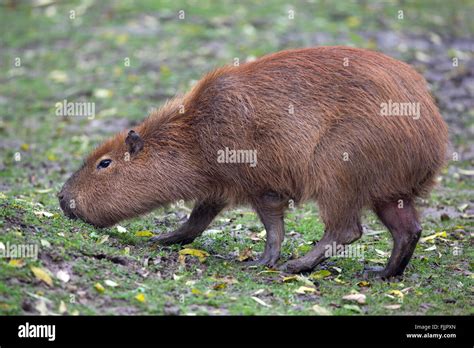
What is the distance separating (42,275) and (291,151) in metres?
2.15

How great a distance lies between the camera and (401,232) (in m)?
6.79

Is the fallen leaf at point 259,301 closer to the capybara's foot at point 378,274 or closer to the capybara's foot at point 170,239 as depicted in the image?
the capybara's foot at point 378,274

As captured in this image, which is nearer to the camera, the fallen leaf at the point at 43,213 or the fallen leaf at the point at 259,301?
the fallen leaf at the point at 259,301

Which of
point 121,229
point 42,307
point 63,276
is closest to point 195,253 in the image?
point 121,229

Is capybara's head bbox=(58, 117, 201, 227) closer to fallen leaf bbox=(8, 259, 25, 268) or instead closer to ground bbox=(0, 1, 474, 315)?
ground bbox=(0, 1, 474, 315)

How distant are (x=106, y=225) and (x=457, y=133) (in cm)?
601

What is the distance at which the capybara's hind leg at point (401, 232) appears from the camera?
6.76m

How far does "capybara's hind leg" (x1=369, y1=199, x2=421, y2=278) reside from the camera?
6.76 m

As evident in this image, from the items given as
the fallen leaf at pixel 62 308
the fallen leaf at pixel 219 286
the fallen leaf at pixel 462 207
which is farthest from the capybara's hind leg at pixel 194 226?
the fallen leaf at pixel 462 207

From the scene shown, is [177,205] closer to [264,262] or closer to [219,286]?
Result: [264,262]

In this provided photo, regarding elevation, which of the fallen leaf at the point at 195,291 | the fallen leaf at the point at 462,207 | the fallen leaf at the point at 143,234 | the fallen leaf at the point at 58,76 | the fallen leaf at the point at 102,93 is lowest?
the fallen leaf at the point at 195,291

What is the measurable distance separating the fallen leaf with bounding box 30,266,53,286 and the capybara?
1454 mm

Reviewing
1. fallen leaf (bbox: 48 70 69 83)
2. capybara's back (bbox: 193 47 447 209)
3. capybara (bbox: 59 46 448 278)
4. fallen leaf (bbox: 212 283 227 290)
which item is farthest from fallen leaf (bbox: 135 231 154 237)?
fallen leaf (bbox: 48 70 69 83)

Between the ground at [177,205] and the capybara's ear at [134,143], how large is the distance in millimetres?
651
